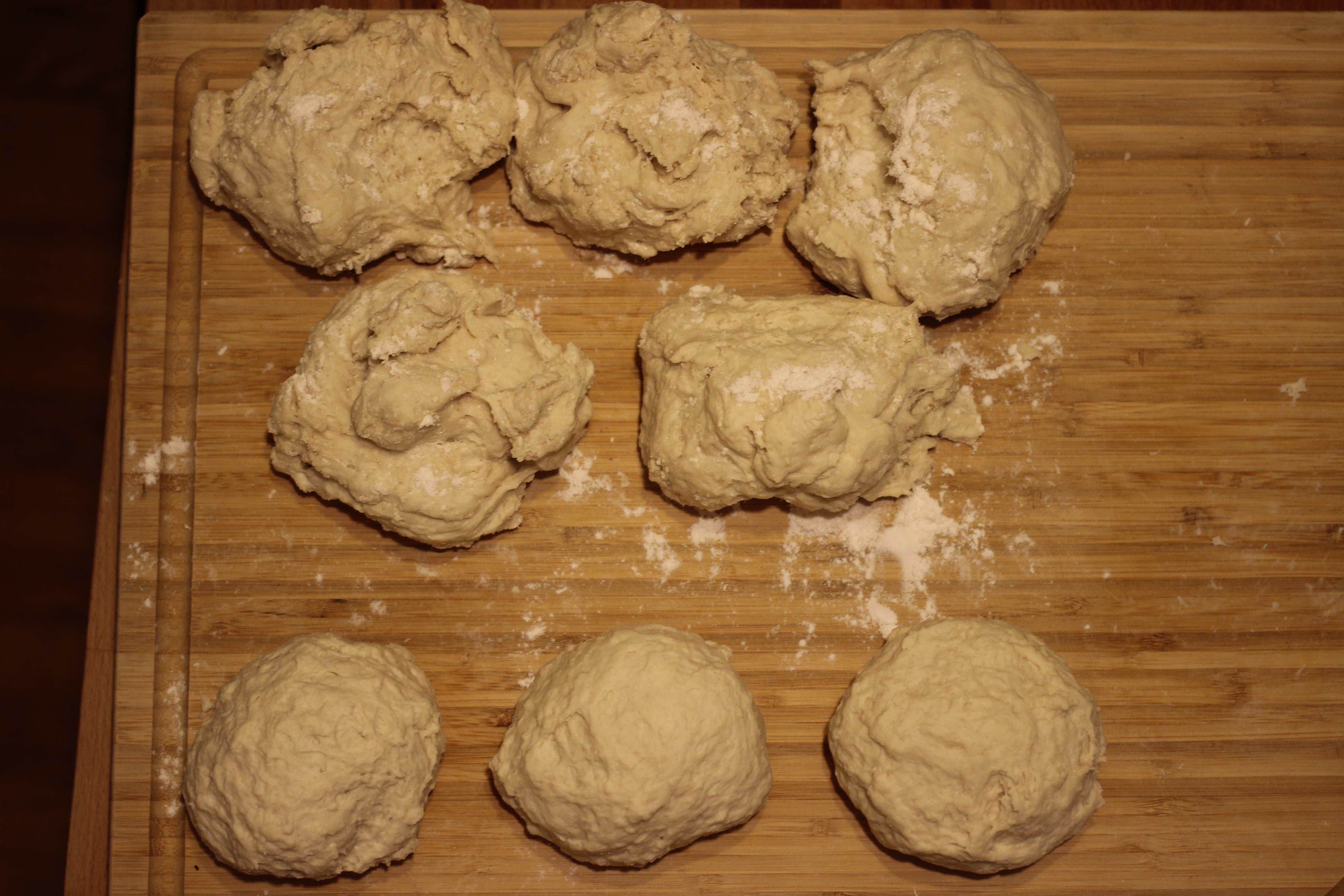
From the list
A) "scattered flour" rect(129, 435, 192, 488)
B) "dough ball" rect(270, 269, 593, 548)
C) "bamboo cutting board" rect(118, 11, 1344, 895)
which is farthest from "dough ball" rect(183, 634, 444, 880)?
"scattered flour" rect(129, 435, 192, 488)

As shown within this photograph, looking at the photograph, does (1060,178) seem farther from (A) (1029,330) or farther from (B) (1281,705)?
(B) (1281,705)

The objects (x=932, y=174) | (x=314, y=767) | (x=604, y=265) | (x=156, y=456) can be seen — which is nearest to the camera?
(x=314, y=767)

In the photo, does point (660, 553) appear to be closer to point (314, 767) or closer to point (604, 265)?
point (604, 265)

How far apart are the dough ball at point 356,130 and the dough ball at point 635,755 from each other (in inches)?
44.0

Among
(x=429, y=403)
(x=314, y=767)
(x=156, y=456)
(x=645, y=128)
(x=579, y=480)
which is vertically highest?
(x=645, y=128)

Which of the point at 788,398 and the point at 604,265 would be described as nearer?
the point at 788,398

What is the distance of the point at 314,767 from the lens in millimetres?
2199

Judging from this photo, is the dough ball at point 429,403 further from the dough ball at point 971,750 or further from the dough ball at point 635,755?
the dough ball at point 971,750

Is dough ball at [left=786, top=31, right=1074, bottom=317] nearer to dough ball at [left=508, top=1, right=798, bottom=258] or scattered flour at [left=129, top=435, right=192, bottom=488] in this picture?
dough ball at [left=508, top=1, right=798, bottom=258]

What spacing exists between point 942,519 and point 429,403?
124cm

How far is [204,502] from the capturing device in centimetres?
251

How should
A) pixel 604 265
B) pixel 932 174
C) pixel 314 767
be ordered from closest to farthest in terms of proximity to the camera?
1. pixel 314 767
2. pixel 932 174
3. pixel 604 265

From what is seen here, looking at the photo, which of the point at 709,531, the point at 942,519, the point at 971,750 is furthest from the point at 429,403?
the point at 971,750

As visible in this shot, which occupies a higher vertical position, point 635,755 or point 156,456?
point 156,456
